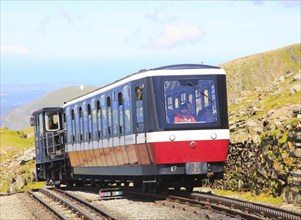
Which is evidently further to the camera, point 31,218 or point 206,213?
point 31,218

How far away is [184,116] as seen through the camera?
1984 cm

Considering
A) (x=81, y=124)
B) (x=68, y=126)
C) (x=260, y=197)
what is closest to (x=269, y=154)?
(x=260, y=197)

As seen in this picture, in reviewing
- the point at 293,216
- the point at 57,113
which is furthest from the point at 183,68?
the point at 57,113

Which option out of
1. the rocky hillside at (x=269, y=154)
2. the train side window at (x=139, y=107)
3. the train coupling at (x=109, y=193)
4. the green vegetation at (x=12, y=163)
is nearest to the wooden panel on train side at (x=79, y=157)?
the train coupling at (x=109, y=193)

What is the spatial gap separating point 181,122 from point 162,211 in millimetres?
3146

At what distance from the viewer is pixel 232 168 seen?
80.5ft

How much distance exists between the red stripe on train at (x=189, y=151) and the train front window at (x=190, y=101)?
64cm

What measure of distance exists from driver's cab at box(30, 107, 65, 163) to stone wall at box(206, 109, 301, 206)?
31.1 ft

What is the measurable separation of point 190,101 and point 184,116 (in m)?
0.46

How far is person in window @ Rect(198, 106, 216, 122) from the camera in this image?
65.7ft

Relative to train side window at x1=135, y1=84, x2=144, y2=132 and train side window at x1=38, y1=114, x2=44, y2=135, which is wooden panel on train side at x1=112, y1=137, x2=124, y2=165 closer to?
train side window at x1=135, y1=84, x2=144, y2=132

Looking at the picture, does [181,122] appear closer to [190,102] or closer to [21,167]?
[190,102]

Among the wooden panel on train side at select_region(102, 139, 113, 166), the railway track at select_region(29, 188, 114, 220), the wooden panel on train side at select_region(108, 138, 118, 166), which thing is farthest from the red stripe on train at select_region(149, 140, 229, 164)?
the wooden panel on train side at select_region(102, 139, 113, 166)

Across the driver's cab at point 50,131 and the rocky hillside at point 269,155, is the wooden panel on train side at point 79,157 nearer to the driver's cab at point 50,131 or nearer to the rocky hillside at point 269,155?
the driver's cab at point 50,131
